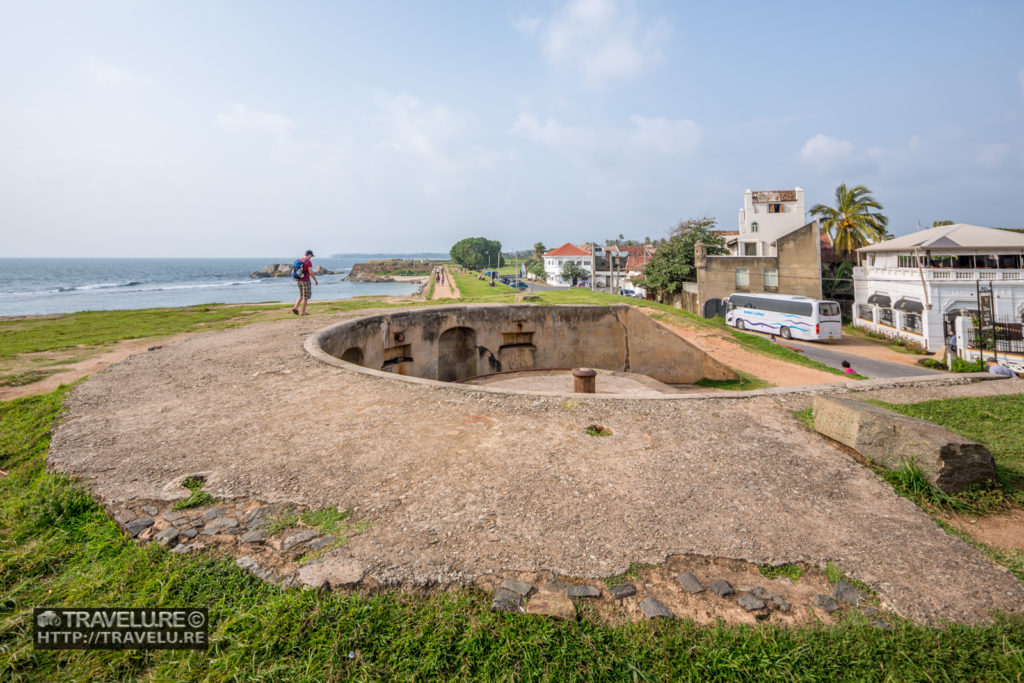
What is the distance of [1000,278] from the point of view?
2570cm

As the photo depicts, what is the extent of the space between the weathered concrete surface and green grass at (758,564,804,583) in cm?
203

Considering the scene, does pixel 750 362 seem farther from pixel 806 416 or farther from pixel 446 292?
pixel 446 292

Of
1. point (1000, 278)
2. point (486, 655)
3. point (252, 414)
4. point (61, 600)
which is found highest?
point (1000, 278)

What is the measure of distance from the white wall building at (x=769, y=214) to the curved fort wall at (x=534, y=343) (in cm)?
2841

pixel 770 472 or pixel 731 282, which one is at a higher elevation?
pixel 731 282

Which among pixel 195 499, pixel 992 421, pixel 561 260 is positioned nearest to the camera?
pixel 195 499


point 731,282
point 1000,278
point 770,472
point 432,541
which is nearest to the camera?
point 432,541

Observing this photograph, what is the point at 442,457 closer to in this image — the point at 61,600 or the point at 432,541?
the point at 432,541

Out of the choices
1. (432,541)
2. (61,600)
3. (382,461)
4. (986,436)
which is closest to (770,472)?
(986,436)

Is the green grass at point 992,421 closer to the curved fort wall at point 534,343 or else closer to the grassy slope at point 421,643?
the grassy slope at point 421,643

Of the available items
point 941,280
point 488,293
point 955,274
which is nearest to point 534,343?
point 488,293

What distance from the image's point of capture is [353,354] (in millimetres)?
13781

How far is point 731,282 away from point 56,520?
38984 mm

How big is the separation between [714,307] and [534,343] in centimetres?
2267
